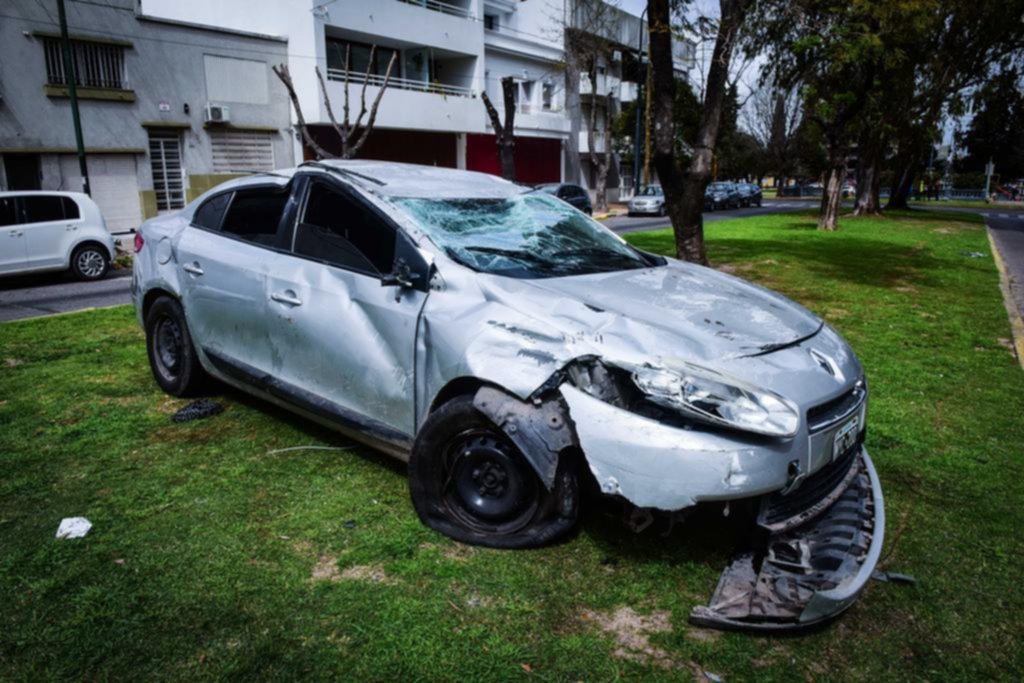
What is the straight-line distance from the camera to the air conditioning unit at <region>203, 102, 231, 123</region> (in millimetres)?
22469

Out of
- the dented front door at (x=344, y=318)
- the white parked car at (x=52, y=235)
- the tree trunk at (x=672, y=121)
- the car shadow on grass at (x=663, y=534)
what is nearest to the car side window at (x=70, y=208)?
the white parked car at (x=52, y=235)

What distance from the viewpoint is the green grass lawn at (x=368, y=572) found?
2.54 meters

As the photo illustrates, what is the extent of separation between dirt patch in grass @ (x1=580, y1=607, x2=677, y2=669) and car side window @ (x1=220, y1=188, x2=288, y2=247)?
274cm

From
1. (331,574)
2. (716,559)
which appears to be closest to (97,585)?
(331,574)

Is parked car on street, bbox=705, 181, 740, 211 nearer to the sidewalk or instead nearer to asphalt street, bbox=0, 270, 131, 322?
the sidewalk

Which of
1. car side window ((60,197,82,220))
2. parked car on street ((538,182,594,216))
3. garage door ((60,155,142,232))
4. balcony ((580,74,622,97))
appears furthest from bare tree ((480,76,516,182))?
balcony ((580,74,622,97))

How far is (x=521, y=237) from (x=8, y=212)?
37.5ft

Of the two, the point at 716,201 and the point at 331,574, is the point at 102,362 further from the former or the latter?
the point at 716,201

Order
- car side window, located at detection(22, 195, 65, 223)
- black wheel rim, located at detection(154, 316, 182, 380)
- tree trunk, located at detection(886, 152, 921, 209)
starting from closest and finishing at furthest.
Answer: black wheel rim, located at detection(154, 316, 182, 380) < car side window, located at detection(22, 195, 65, 223) < tree trunk, located at detection(886, 152, 921, 209)

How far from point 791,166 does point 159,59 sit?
5227 cm

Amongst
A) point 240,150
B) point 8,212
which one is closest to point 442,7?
point 240,150

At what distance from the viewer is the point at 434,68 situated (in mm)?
32281

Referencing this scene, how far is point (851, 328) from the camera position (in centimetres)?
822

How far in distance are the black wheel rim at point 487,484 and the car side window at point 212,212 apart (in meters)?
2.49
